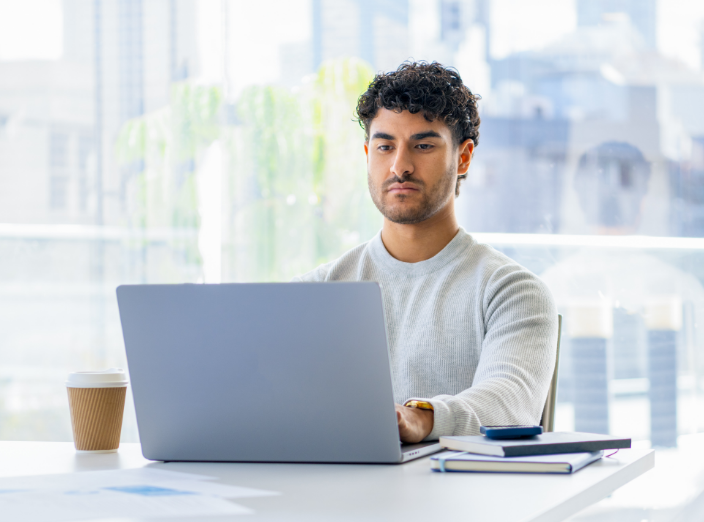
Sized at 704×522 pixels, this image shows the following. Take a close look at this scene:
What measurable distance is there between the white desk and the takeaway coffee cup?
0.09 m

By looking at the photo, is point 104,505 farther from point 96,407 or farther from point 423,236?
point 423,236

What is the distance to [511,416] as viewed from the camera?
118cm

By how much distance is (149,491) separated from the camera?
86 centimetres

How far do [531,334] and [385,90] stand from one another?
1.99ft

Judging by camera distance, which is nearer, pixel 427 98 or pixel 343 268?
pixel 427 98

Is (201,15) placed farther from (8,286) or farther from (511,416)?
(511,416)

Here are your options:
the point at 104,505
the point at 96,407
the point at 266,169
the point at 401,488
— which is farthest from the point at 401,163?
the point at 266,169

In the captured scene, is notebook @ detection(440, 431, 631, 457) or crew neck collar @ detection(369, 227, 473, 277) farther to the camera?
crew neck collar @ detection(369, 227, 473, 277)

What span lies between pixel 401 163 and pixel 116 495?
950 mm

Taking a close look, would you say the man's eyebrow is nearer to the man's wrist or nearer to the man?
the man

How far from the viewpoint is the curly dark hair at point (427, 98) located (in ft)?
5.34

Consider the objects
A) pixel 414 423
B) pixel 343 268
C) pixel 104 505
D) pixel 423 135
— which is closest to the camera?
pixel 104 505

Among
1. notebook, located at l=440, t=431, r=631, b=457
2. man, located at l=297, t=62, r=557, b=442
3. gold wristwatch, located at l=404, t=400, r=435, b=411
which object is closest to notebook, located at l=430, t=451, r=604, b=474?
notebook, located at l=440, t=431, r=631, b=457

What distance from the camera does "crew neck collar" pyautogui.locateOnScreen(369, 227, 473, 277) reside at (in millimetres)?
1645
